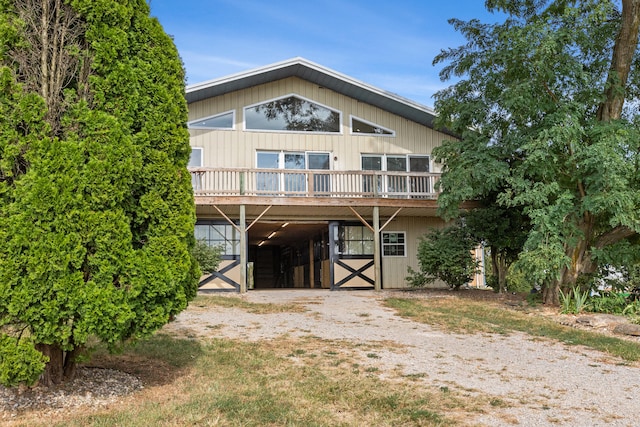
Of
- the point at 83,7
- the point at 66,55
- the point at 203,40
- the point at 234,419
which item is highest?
the point at 203,40

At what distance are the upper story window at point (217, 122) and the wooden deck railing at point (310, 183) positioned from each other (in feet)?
5.73

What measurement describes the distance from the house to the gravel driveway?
206 inches

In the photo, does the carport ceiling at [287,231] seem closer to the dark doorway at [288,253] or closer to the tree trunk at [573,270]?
the dark doorway at [288,253]

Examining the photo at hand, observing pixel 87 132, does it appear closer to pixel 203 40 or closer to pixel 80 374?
pixel 80 374

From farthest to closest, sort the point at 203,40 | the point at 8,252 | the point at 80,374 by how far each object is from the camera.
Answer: the point at 203,40 < the point at 80,374 < the point at 8,252

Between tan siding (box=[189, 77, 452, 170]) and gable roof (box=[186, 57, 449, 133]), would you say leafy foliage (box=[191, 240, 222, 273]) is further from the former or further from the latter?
gable roof (box=[186, 57, 449, 133])

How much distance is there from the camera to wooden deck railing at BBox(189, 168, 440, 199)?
16062 millimetres

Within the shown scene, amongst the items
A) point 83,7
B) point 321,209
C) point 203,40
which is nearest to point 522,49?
point 321,209

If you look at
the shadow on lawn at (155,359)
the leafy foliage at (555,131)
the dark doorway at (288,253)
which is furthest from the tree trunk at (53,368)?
the dark doorway at (288,253)

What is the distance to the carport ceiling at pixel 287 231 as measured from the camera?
19.4 m

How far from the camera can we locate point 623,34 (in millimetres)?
13039

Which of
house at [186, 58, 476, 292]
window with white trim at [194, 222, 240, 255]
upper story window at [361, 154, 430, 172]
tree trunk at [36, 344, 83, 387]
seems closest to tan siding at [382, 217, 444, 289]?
house at [186, 58, 476, 292]

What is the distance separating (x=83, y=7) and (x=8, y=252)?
231 cm

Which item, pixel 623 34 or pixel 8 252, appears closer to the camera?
pixel 8 252
